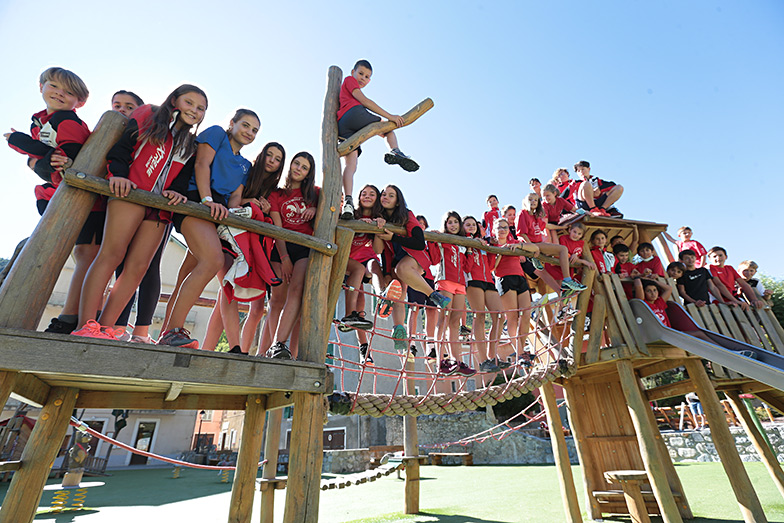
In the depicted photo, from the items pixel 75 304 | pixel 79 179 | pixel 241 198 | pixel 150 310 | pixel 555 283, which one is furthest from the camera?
pixel 555 283

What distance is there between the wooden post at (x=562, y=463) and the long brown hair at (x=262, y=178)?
161 inches

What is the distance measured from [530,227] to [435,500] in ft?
15.3

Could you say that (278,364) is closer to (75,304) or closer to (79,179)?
(75,304)

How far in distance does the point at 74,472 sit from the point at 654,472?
27.6 ft

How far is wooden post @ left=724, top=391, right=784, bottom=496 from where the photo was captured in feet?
17.9

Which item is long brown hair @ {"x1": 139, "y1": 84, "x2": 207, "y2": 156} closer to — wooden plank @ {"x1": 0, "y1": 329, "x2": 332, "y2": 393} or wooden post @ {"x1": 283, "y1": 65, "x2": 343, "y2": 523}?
wooden post @ {"x1": 283, "y1": 65, "x2": 343, "y2": 523}

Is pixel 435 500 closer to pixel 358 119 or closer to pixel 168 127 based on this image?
pixel 358 119

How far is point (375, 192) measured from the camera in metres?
3.80

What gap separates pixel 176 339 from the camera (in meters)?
2.14

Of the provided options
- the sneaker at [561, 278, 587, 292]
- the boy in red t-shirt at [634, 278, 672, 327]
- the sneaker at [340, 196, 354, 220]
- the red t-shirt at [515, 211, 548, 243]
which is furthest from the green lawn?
the sneaker at [340, 196, 354, 220]

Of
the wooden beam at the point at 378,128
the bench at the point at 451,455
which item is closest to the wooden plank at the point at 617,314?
the wooden beam at the point at 378,128

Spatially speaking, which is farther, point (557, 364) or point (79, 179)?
point (557, 364)

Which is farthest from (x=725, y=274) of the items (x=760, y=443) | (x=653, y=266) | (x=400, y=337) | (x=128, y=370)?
(x=128, y=370)

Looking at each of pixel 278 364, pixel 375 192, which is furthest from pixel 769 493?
pixel 278 364
